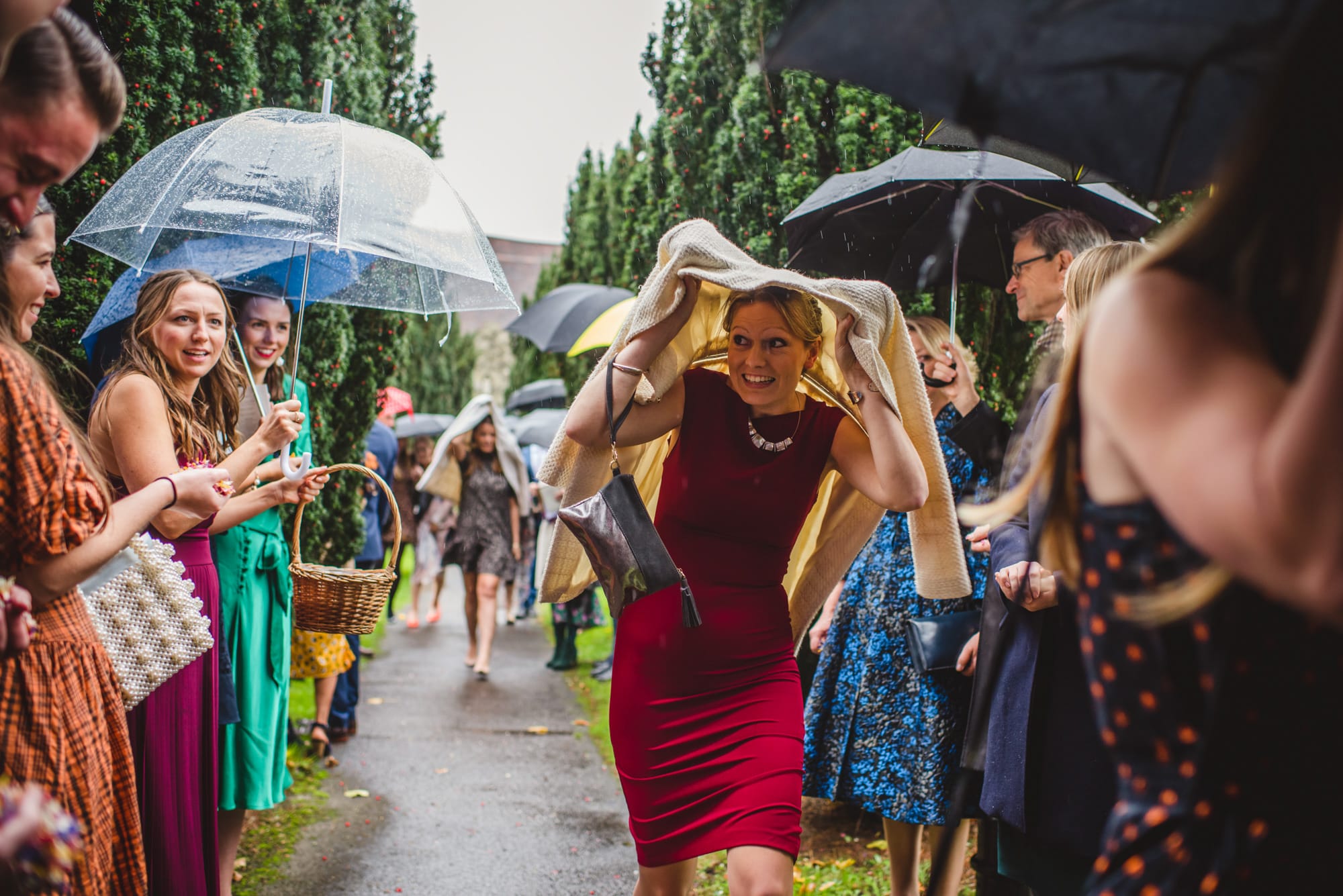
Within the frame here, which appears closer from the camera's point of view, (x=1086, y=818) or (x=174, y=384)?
(x=1086, y=818)

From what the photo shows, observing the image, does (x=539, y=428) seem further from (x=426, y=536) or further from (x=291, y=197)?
(x=291, y=197)

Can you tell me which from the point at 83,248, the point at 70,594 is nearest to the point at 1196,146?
the point at 70,594

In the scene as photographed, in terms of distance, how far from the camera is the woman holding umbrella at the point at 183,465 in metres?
3.25

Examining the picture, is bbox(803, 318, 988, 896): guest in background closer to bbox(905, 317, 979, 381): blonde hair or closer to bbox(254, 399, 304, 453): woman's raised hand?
bbox(905, 317, 979, 381): blonde hair

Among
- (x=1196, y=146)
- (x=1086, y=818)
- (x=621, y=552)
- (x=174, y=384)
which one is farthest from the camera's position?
(x=174, y=384)

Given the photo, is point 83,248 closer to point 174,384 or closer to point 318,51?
point 174,384

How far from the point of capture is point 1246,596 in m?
1.31

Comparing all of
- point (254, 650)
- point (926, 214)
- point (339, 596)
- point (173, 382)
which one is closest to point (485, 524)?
point (254, 650)

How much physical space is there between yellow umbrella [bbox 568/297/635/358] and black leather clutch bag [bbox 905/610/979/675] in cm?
480

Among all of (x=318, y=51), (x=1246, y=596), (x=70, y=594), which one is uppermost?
(x=318, y=51)

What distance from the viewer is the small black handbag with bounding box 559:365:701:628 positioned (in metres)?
3.08

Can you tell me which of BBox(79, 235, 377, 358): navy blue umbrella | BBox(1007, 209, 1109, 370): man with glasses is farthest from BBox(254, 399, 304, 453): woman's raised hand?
BBox(1007, 209, 1109, 370): man with glasses

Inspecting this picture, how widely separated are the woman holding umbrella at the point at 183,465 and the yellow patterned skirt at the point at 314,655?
8.52 ft

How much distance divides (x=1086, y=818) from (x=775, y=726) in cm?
94
